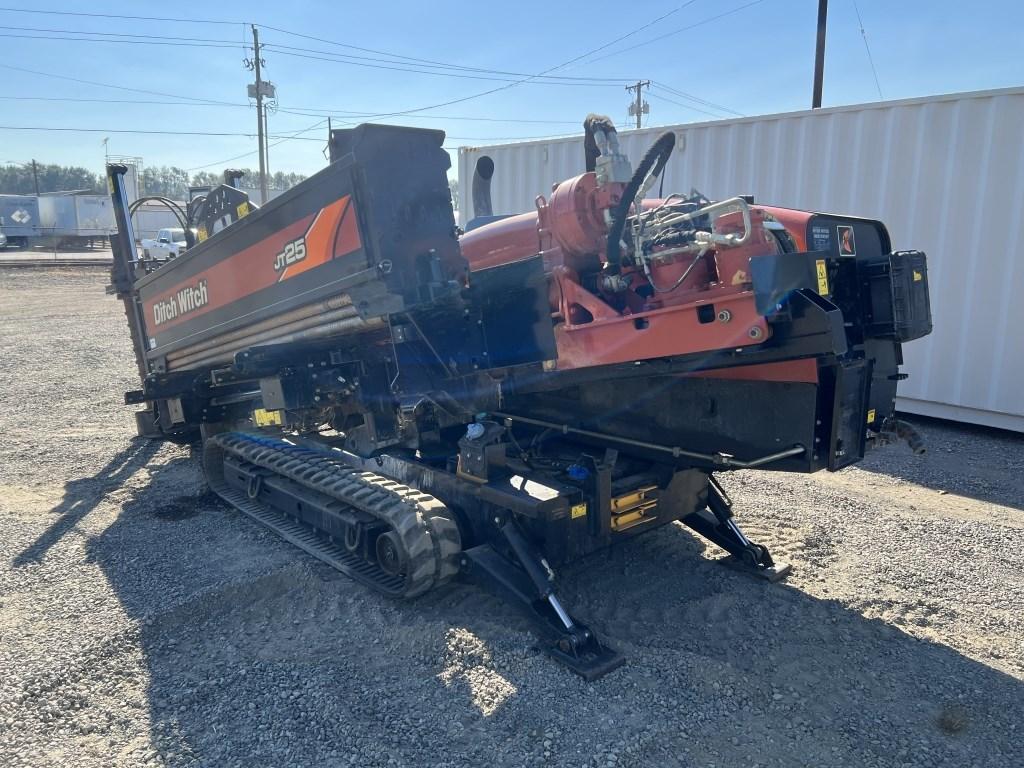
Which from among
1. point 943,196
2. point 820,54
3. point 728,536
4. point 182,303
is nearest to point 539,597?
point 728,536

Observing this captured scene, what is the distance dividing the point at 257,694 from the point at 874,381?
3047mm

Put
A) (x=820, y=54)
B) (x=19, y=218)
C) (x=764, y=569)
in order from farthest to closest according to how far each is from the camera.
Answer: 1. (x=19, y=218)
2. (x=820, y=54)
3. (x=764, y=569)

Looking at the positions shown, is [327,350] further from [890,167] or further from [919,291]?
[890,167]

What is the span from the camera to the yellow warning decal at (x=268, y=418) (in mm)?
4617

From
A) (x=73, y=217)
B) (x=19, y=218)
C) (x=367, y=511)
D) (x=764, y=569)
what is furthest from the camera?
(x=73, y=217)

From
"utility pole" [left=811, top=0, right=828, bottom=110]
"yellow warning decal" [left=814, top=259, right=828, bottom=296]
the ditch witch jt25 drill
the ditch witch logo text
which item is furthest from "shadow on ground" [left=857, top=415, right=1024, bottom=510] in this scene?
"utility pole" [left=811, top=0, right=828, bottom=110]

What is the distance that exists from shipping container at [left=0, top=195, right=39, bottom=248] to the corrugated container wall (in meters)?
42.0

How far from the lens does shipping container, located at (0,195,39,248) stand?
3938 centimetres

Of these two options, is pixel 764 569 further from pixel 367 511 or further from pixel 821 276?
pixel 367 511

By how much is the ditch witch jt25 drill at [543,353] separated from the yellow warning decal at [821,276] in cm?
3

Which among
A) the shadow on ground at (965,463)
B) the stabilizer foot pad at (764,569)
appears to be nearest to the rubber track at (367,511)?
the stabilizer foot pad at (764,569)

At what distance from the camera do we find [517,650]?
3451 millimetres

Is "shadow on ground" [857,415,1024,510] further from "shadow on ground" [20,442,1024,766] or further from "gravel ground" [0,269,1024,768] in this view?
"shadow on ground" [20,442,1024,766]

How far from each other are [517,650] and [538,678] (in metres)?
0.23
